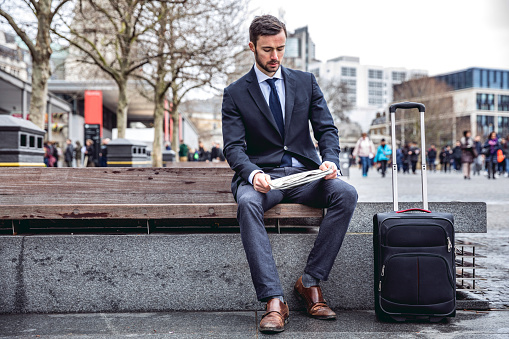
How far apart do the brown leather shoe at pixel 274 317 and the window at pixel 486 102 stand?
9899 centimetres

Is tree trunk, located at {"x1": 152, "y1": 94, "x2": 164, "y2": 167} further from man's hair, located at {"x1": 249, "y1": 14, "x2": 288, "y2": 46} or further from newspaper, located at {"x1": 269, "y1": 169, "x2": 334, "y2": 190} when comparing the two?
newspaper, located at {"x1": 269, "y1": 169, "x2": 334, "y2": 190}

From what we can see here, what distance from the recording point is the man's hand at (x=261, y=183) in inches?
134

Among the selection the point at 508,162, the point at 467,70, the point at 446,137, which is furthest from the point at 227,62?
the point at 467,70

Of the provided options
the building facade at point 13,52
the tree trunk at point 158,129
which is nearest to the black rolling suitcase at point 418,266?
the building facade at point 13,52

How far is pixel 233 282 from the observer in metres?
3.71

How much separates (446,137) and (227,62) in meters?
48.2

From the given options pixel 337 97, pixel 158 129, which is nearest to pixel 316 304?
pixel 158 129

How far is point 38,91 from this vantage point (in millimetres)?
14031

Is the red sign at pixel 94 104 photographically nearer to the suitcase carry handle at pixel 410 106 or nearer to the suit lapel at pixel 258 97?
the suit lapel at pixel 258 97

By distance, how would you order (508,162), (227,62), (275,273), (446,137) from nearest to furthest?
(275,273) < (227,62) < (508,162) < (446,137)

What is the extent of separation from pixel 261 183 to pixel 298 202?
0.38m

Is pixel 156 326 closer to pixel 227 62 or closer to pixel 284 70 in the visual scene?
pixel 284 70

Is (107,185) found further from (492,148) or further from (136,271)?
(492,148)

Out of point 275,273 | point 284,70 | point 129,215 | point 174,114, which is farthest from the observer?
point 174,114
